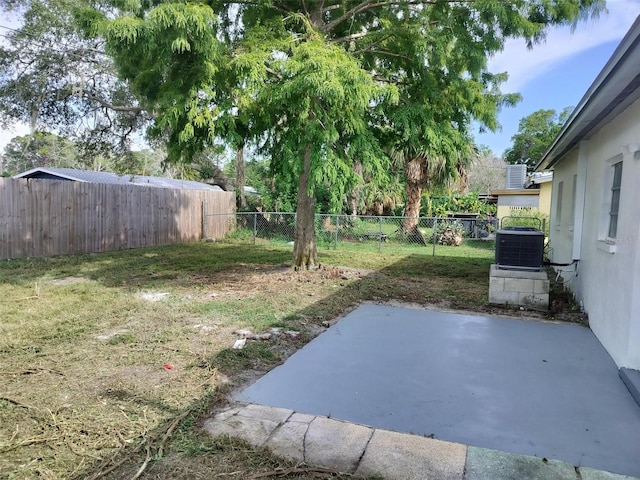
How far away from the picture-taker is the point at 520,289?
655cm

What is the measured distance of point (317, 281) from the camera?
8.11m

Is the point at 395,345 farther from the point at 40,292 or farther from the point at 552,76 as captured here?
the point at 552,76

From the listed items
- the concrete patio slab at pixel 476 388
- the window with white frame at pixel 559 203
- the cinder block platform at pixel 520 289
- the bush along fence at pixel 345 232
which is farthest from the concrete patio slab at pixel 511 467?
the bush along fence at pixel 345 232

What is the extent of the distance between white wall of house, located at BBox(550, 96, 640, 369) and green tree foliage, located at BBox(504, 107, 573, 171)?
2895 cm

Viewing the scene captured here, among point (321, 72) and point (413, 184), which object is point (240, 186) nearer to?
point (413, 184)

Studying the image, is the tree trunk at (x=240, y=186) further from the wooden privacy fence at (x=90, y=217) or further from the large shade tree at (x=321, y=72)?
the large shade tree at (x=321, y=72)

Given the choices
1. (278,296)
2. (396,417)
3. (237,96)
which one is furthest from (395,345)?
(237,96)

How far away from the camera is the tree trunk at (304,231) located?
8625mm

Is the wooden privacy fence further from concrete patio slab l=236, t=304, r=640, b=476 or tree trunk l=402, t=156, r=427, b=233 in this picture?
concrete patio slab l=236, t=304, r=640, b=476

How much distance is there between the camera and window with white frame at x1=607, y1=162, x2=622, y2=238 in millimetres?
4918

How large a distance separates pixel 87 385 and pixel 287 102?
4.69 meters

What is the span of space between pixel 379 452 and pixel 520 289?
4795 mm

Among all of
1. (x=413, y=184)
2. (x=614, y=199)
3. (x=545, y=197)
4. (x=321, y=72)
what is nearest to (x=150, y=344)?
(x=321, y=72)

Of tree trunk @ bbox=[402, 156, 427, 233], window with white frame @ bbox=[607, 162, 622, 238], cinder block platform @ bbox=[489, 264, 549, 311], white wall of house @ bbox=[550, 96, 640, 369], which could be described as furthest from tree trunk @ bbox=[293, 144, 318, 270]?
tree trunk @ bbox=[402, 156, 427, 233]
